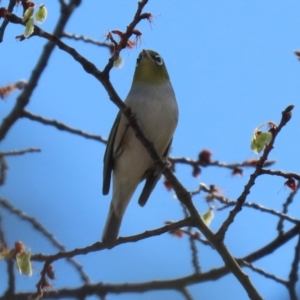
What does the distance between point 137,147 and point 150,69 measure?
27.6 inches

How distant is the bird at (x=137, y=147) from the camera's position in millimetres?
5035

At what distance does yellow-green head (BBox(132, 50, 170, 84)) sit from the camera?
17.9 feet

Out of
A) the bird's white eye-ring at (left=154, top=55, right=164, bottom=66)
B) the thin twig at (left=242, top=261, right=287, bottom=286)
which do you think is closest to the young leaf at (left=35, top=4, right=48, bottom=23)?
the thin twig at (left=242, top=261, right=287, bottom=286)

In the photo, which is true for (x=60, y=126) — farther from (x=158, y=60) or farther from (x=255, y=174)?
(x=255, y=174)

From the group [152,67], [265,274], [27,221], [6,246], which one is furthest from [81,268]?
[152,67]

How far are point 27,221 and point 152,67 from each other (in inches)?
64.3

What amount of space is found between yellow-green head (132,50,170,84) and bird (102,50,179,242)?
0.20 ft

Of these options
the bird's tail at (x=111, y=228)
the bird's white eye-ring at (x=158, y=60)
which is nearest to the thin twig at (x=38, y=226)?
the bird's tail at (x=111, y=228)

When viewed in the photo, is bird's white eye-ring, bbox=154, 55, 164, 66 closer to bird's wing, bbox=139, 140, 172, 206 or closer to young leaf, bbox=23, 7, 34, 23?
bird's wing, bbox=139, 140, 172, 206

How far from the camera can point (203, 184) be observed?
186 inches

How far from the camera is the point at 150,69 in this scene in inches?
217

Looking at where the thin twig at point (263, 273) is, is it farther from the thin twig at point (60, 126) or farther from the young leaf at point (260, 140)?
the thin twig at point (60, 126)

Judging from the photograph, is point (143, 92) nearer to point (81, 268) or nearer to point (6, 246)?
point (81, 268)

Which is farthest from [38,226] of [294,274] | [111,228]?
[294,274]
